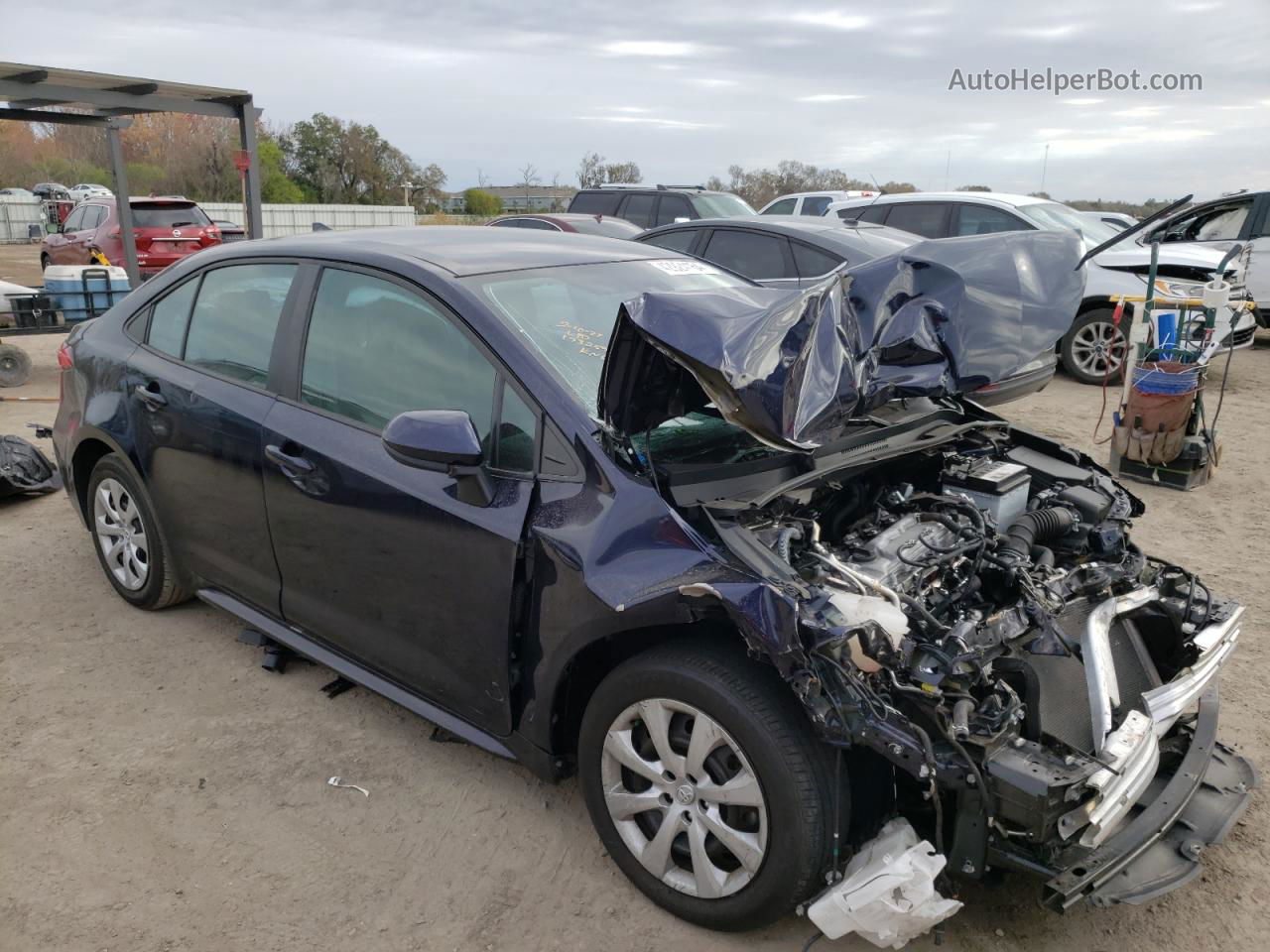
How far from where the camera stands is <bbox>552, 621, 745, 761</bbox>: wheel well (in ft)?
8.25

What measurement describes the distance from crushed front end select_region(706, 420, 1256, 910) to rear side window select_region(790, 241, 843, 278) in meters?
4.45

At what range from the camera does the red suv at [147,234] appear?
14465mm

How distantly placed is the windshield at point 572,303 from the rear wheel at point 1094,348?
23.8ft

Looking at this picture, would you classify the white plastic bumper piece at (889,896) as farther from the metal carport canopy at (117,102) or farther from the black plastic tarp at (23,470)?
the metal carport canopy at (117,102)

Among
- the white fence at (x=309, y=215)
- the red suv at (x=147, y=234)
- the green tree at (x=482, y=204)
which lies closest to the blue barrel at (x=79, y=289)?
the red suv at (x=147, y=234)

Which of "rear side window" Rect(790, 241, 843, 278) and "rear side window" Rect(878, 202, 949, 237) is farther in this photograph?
"rear side window" Rect(878, 202, 949, 237)

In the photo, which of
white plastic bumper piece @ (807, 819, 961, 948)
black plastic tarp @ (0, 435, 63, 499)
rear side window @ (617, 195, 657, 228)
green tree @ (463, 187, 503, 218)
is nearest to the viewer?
white plastic bumper piece @ (807, 819, 961, 948)

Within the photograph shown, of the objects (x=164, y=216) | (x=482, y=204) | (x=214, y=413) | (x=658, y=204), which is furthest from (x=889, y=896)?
(x=482, y=204)

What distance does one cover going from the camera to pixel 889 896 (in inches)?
86.6

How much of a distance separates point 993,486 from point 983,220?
7.91 meters

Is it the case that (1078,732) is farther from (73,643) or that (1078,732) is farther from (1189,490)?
(1189,490)

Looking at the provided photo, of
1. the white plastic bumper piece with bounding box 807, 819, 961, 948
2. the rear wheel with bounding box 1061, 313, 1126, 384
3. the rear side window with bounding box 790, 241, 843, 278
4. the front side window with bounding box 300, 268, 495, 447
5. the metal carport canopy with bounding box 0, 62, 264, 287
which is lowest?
the white plastic bumper piece with bounding box 807, 819, 961, 948

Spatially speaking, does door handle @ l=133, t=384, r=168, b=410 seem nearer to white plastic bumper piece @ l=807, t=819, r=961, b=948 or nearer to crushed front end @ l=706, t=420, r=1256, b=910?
crushed front end @ l=706, t=420, r=1256, b=910

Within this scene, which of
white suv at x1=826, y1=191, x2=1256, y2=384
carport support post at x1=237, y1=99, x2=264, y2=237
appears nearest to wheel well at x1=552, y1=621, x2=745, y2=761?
white suv at x1=826, y1=191, x2=1256, y2=384
